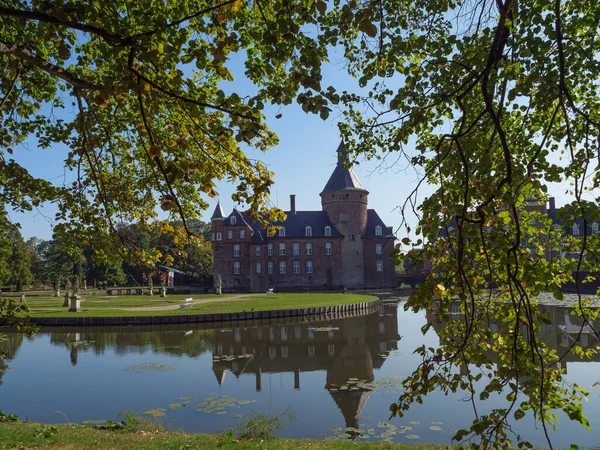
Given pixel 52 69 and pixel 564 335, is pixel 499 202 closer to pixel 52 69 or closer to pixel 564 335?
pixel 52 69

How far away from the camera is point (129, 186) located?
8.06m

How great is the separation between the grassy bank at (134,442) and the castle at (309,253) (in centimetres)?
4819

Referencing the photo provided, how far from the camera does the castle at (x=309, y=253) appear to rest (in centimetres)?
5597

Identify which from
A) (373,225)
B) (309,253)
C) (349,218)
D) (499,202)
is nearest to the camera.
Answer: (499,202)

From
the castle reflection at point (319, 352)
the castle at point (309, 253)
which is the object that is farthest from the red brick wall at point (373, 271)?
the castle reflection at point (319, 352)

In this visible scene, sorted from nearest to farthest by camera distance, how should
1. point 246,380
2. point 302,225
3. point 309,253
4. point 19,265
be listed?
point 246,380 < point 19,265 < point 309,253 < point 302,225

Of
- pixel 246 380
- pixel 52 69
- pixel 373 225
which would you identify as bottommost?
pixel 246 380

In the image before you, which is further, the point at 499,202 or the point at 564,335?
the point at 564,335

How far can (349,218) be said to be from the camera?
55844 mm

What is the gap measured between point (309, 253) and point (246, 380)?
4341 centimetres

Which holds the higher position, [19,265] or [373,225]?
[373,225]

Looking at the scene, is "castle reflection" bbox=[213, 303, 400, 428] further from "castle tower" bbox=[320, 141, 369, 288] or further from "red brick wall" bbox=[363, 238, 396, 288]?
"red brick wall" bbox=[363, 238, 396, 288]

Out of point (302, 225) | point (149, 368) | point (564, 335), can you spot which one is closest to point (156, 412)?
point (149, 368)

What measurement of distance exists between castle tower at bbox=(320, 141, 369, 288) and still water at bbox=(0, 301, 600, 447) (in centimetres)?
3365
